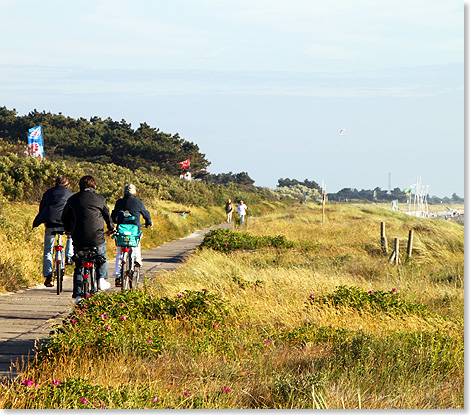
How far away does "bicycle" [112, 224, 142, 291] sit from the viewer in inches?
356

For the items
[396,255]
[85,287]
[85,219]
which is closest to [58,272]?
[85,287]

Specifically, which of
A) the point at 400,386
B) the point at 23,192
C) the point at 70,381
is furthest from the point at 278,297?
the point at 23,192

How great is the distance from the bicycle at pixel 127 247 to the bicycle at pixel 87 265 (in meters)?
1.12

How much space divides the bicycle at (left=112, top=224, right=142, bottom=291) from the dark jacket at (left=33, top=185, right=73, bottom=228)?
39.7 inches

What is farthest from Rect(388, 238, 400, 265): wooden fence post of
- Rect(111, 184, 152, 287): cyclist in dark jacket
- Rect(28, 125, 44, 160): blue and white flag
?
Rect(28, 125, 44, 160): blue and white flag

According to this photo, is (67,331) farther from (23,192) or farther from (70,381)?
(23,192)

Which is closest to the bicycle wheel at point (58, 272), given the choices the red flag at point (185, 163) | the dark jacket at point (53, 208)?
the dark jacket at point (53, 208)

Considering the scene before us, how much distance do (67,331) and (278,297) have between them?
11.2 ft

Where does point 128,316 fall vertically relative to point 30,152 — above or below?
below

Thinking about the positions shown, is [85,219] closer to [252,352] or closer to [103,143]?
[252,352]

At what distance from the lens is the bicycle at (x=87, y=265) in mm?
7672

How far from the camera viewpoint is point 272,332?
21.9 feet

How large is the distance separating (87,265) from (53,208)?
2025 millimetres

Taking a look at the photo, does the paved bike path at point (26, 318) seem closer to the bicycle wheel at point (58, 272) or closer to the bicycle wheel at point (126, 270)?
the bicycle wheel at point (58, 272)
